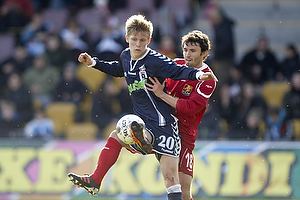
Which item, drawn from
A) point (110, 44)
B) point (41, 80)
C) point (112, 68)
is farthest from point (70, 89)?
point (112, 68)

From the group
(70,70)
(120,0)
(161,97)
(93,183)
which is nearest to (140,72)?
(161,97)

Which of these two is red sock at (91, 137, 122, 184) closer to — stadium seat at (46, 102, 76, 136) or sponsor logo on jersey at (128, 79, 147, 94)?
sponsor logo on jersey at (128, 79, 147, 94)

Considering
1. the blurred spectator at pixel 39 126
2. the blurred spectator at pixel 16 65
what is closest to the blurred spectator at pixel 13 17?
the blurred spectator at pixel 16 65

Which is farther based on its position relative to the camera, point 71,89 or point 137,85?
point 71,89

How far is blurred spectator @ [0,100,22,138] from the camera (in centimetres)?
1218

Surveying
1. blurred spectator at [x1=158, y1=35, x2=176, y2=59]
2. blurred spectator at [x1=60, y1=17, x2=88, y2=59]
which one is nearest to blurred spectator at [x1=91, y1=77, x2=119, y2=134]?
blurred spectator at [x1=158, y1=35, x2=176, y2=59]

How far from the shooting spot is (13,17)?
1483cm

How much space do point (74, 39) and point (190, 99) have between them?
7.71 metres

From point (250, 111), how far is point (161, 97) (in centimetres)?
587

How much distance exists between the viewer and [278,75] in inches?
502

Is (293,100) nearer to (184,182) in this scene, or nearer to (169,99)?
(184,182)

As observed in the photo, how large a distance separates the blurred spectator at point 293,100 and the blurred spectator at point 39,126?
4.88 metres

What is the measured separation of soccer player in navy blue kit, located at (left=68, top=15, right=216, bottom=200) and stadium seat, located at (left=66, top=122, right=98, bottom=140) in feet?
16.3

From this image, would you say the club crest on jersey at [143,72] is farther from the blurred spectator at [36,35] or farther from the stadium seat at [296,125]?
the blurred spectator at [36,35]
